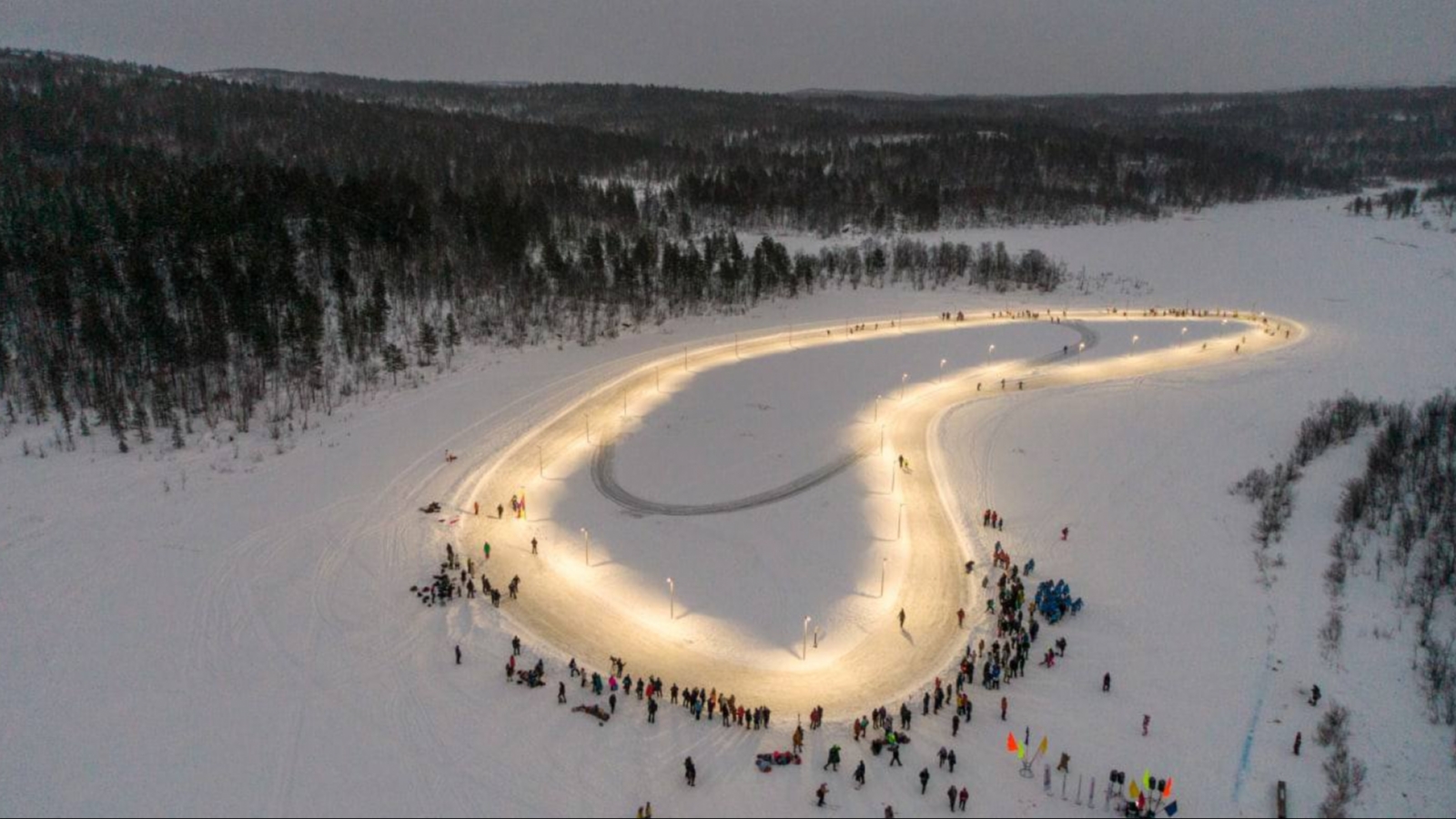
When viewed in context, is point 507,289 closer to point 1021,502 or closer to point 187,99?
point 1021,502

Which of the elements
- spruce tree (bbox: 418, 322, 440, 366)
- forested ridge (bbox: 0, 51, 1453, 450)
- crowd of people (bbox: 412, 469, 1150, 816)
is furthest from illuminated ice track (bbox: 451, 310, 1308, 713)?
forested ridge (bbox: 0, 51, 1453, 450)

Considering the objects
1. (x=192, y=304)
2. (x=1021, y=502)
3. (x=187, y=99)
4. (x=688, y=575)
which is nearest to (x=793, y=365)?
(x=1021, y=502)

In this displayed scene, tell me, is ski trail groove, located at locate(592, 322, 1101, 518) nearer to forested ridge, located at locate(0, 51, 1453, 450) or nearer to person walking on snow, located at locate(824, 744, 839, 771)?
person walking on snow, located at locate(824, 744, 839, 771)

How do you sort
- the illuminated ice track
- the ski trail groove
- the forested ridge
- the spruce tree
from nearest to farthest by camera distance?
the illuminated ice track
the ski trail groove
the forested ridge
the spruce tree

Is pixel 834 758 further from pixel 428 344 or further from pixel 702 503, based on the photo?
pixel 428 344

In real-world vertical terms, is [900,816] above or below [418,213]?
below
